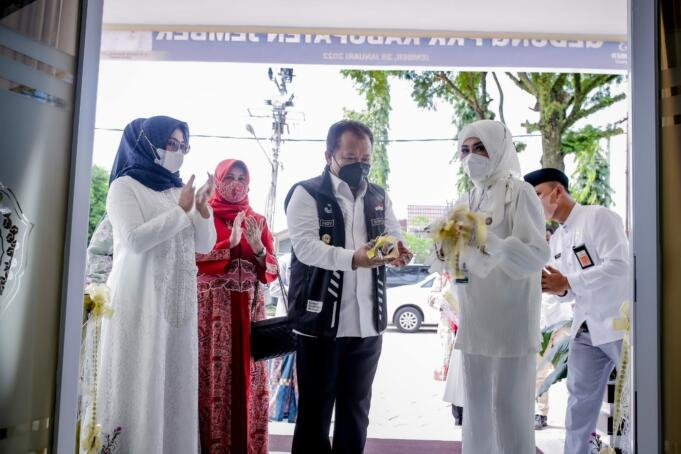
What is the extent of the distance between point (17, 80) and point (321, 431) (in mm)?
2046

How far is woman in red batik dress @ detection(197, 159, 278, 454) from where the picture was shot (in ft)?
10.1

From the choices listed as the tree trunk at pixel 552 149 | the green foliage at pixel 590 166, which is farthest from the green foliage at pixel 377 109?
the green foliage at pixel 590 166

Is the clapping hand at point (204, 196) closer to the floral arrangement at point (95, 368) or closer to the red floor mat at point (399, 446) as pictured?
the floral arrangement at point (95, 368)

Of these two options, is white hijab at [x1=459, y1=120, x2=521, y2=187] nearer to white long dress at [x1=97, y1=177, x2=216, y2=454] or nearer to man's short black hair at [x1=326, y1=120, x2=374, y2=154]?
man's short black hair at [x1=326, y1=120, x2=374, y2=154]

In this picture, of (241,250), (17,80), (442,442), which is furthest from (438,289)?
(17,80)

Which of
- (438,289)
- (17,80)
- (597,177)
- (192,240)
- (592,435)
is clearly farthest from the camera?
(597,177)

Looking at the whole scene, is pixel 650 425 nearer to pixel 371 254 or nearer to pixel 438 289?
pixel 371 254

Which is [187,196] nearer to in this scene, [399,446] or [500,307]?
[500,307]

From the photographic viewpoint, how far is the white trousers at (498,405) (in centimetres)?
239

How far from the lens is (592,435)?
328 cm

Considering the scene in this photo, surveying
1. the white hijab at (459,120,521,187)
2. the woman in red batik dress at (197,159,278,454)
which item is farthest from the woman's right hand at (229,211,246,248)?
the white hijab at (459,120,521,187)

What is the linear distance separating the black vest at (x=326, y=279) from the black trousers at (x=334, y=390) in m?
0.10

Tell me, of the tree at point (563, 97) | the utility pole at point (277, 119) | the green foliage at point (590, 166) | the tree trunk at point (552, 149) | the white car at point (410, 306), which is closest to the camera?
the utility pole at point (277, 119)

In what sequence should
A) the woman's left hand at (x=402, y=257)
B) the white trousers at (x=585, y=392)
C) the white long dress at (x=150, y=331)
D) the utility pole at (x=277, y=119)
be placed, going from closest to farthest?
the white long dress at (x=150, y=331) < the woman's left hand at (x=402, y=257) < the white trousers at (x=585, y=392) < the utility pole at (x=277, y=119)
